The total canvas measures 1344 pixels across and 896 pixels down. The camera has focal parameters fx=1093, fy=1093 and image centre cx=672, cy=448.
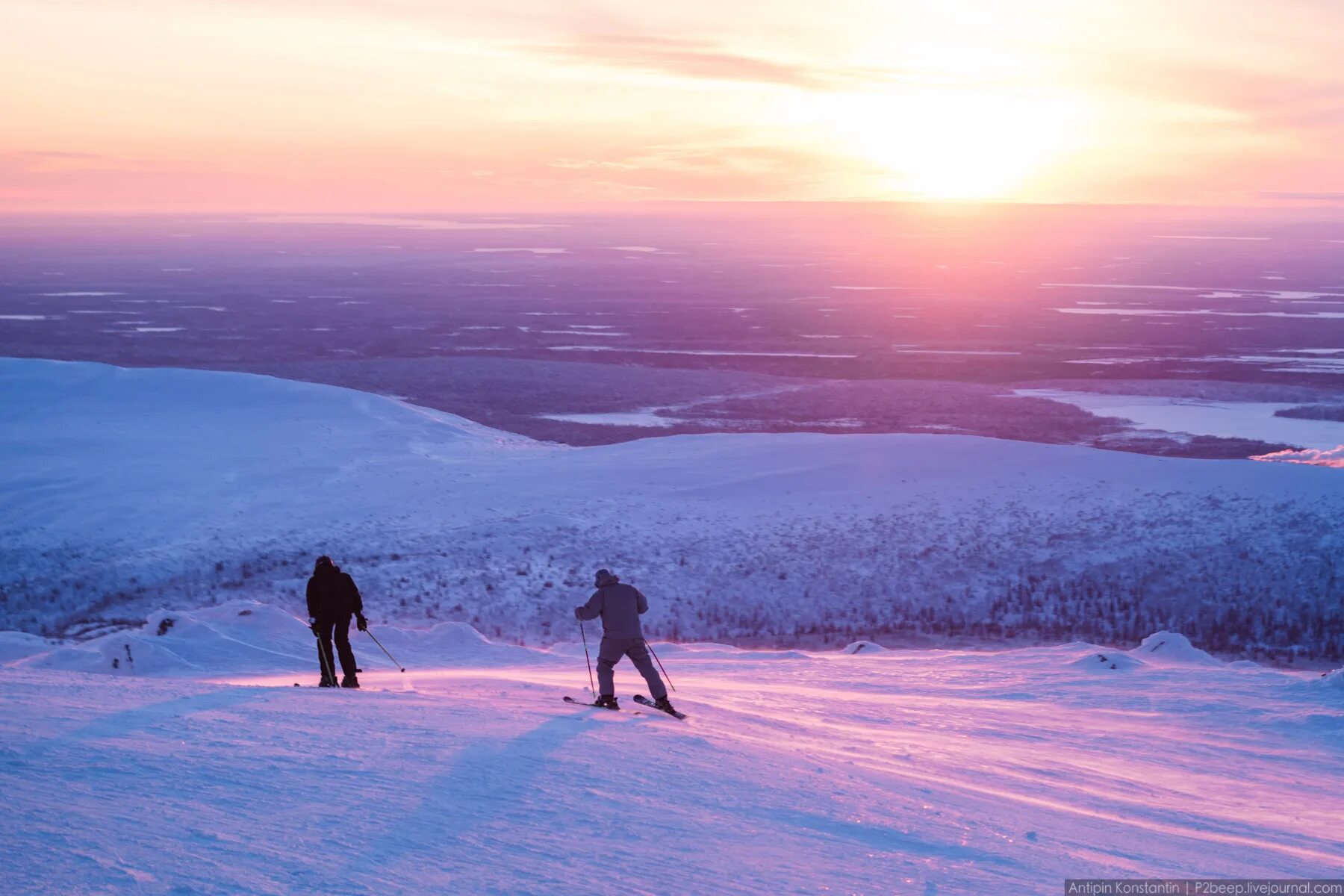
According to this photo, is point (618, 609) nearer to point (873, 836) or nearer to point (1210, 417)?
point (873, 836)

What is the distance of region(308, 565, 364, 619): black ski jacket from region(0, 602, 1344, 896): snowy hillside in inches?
35.5

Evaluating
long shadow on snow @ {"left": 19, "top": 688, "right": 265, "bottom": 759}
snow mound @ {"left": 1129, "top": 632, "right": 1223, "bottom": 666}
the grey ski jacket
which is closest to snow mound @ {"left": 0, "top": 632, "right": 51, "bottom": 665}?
long shadow on snow @ {"left": 19, "top": 688, "right": 265, "bottom": 759}

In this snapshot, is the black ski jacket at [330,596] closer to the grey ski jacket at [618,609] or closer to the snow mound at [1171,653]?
the grey ski jacket at [618,609]

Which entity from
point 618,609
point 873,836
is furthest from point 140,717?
point 873,836

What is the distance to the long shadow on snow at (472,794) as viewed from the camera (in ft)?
17.6

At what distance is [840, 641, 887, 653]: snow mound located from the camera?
14875 millimetres

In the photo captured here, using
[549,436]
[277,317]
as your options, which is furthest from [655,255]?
[549,436]

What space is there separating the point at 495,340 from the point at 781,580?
43927 mm

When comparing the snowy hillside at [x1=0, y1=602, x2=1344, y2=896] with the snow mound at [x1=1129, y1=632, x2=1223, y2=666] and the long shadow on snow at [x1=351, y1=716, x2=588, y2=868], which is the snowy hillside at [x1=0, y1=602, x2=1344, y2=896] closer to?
the long shadow on snow at [x1=351, y1=716, x2=588, y2=868]

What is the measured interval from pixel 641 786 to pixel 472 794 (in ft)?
3.32

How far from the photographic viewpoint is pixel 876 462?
995 inches

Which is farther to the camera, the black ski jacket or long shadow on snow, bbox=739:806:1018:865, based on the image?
the black ski jacket

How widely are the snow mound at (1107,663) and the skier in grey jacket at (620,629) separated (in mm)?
6279

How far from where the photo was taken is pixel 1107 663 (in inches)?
509
